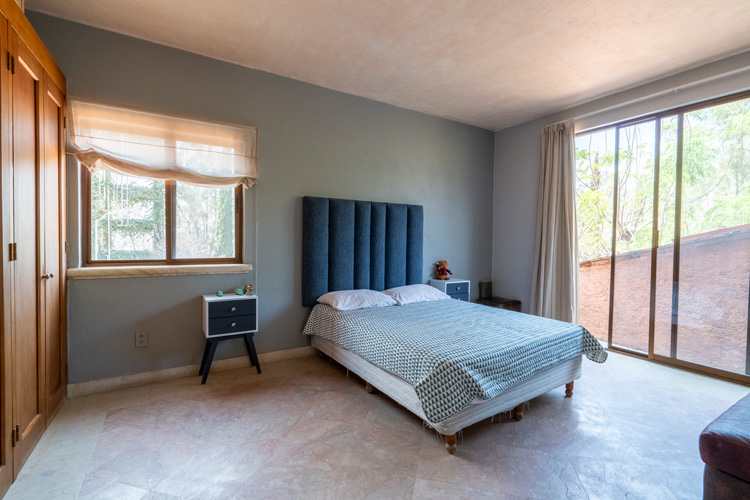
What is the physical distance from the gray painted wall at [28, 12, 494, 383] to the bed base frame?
1054 millimetres

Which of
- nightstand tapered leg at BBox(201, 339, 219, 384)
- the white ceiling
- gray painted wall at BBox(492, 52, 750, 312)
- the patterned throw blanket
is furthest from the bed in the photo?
gray painted wall at BBox(492, 52, 750, 312)

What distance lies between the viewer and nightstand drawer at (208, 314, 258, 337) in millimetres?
2659

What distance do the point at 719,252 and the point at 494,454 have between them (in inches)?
111

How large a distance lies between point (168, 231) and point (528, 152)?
4151 mm

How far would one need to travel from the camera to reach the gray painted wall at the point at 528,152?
2934mm

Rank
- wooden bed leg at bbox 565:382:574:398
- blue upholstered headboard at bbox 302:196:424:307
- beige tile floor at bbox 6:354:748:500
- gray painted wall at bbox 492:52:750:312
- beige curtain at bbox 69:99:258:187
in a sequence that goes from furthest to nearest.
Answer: blue upholstered headboard at bbox 302:196:424:307
gray painted wall at bbox 492:52:750:312
wooden bed leg at bbox 565:382:574:398
beige curtain at bbox 69:99:258:187
beige tile floor at bbox 6:354:748:500

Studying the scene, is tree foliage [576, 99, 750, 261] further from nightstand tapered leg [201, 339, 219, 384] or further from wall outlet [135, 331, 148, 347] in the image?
wall outlet [135, 331, 148, 347]

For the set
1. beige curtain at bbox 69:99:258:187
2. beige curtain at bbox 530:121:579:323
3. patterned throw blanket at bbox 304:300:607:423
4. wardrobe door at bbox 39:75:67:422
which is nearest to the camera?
patterned throw blanket at bbox 304:300:607:423

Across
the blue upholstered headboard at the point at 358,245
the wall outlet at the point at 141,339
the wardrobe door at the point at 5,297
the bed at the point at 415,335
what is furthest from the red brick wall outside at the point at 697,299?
the wardrobe door at the point at 5,297

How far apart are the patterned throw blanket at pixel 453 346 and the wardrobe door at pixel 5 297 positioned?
1.85m

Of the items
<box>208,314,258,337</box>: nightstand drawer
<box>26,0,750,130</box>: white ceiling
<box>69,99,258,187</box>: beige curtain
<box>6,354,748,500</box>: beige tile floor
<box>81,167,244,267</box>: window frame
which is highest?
<box>26,0,750,130</box>: white ceiling

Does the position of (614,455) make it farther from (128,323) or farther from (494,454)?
(128,323)

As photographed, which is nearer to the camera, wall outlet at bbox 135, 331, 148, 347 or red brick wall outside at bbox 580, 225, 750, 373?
wall outlet at bbox 135, 331, 148, 347

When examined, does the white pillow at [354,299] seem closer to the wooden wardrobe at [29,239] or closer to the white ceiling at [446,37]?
the wooden wardrobe at [29,239]
